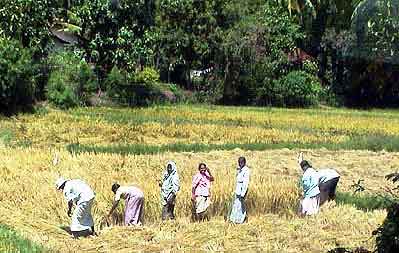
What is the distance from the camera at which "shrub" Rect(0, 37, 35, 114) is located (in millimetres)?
27016

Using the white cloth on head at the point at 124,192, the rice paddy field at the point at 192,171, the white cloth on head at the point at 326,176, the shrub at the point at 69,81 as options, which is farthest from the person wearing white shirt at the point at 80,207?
the shrub at the point at 69,81

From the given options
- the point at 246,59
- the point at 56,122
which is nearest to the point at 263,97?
the point at 246,59

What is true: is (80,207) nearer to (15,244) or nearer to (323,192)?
(15,244)

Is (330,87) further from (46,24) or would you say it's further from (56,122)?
(56,122)

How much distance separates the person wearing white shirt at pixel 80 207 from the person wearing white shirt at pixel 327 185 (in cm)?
415

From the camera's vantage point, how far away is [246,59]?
36.7 meters

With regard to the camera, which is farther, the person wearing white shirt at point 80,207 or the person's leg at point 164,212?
the person's leg at point 164,212

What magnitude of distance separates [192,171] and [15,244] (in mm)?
6787

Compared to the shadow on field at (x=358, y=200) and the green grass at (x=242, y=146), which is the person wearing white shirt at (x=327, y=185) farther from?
the green grass at (x=242, y=146)

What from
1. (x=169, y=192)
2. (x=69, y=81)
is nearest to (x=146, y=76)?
(x=69, y=81)

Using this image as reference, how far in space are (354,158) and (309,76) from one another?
66.0ft

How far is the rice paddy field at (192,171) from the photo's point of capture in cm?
948

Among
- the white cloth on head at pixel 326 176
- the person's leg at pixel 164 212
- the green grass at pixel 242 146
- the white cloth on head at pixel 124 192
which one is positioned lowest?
the person's leg at pixel 164 212

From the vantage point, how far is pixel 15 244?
26.3ft
